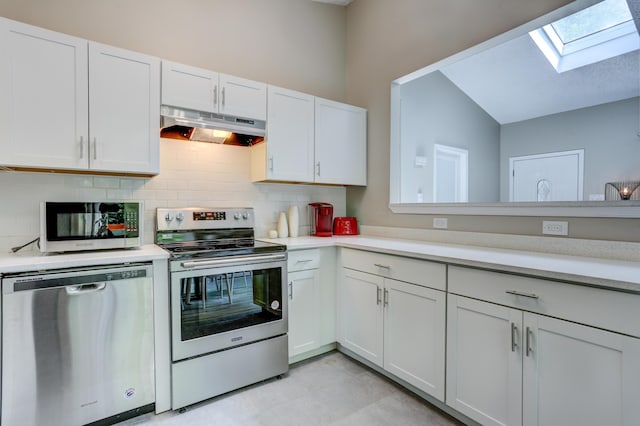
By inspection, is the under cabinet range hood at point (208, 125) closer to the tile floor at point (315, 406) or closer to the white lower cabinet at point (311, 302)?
the white lower cabinet at point (311, 302)

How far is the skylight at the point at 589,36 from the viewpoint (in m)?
2.98

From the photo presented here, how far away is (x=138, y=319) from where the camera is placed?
6.01 feet

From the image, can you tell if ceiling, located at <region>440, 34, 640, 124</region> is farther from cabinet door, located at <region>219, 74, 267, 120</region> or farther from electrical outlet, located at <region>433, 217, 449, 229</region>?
cabinet door, located at <region>219, 74, 267, 120</region>

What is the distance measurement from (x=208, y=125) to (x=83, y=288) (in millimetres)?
1275

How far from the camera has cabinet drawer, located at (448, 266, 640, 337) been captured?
1.20m

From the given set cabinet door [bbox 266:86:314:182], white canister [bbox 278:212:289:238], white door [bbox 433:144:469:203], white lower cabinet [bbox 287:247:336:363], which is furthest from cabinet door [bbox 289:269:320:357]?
white door [bbox 433:144:469:203]

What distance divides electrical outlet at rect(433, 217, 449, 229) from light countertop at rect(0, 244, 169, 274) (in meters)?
1.98

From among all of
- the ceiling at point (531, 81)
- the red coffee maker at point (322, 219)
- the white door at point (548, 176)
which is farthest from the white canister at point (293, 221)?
the white door at point (548, 176)

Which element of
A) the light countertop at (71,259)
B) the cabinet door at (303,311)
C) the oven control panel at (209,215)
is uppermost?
the oven control panel at (209,215)

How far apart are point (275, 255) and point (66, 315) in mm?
1203

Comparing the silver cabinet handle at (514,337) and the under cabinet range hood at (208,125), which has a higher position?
the under cabinet range hood at (208,125)

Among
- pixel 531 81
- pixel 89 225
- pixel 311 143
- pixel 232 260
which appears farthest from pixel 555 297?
pixel 531 81

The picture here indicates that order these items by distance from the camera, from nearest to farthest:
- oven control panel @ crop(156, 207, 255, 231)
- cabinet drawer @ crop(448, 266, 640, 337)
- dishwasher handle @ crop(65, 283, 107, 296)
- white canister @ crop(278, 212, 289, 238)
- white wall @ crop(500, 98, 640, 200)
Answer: cabinet drawer @ crop(448, 266, 640, 337) → dishwasher handle @ crop(65, 283, 107, 296) → oven control panel @ crop(156, 207, 255, 231) → white canister @ crop(278, 212, 289, 238) → white wall @ crop(500, 98, 640, 200)

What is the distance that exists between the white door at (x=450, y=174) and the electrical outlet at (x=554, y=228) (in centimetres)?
228
